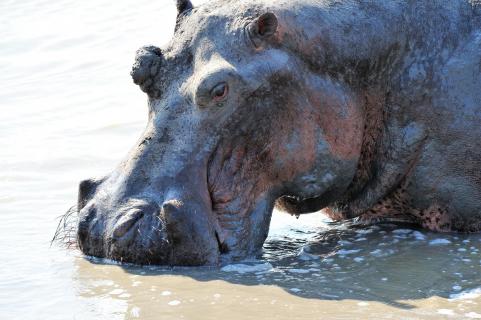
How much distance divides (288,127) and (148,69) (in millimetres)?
911

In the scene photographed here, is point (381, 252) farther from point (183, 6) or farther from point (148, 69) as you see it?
point (183, 6)

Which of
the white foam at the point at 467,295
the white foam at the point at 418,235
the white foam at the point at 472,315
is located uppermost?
the white foam at the point at 418,235

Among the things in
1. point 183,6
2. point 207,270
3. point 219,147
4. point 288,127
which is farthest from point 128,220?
point 183,6

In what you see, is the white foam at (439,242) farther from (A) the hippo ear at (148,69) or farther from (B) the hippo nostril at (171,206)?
(A) the hippo ear at (148,69)

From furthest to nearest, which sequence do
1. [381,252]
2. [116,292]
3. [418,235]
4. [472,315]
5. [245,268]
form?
[418,235] < [381,252] < [245,268] < [116,292] < [472,315]

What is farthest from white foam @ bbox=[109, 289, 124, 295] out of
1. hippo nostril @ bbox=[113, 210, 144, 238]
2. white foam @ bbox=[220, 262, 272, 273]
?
white foam @ bbox=[220, 262, 272, 273]

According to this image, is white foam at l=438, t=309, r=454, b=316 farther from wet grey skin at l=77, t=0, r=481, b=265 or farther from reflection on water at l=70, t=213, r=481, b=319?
wet grey skin at l=77, t=0, r=481, b=265

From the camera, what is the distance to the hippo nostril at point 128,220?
6195 millimetres

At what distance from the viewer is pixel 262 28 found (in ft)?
21.3

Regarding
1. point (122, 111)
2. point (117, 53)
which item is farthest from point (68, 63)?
point (122, 111)

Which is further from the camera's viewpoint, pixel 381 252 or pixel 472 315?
pixel 381 252

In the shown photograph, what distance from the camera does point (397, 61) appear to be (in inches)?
269

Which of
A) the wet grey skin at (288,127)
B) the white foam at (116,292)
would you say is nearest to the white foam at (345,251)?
the wet grey skin at (288,127)

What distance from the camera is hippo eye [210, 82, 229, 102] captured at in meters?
6.35
